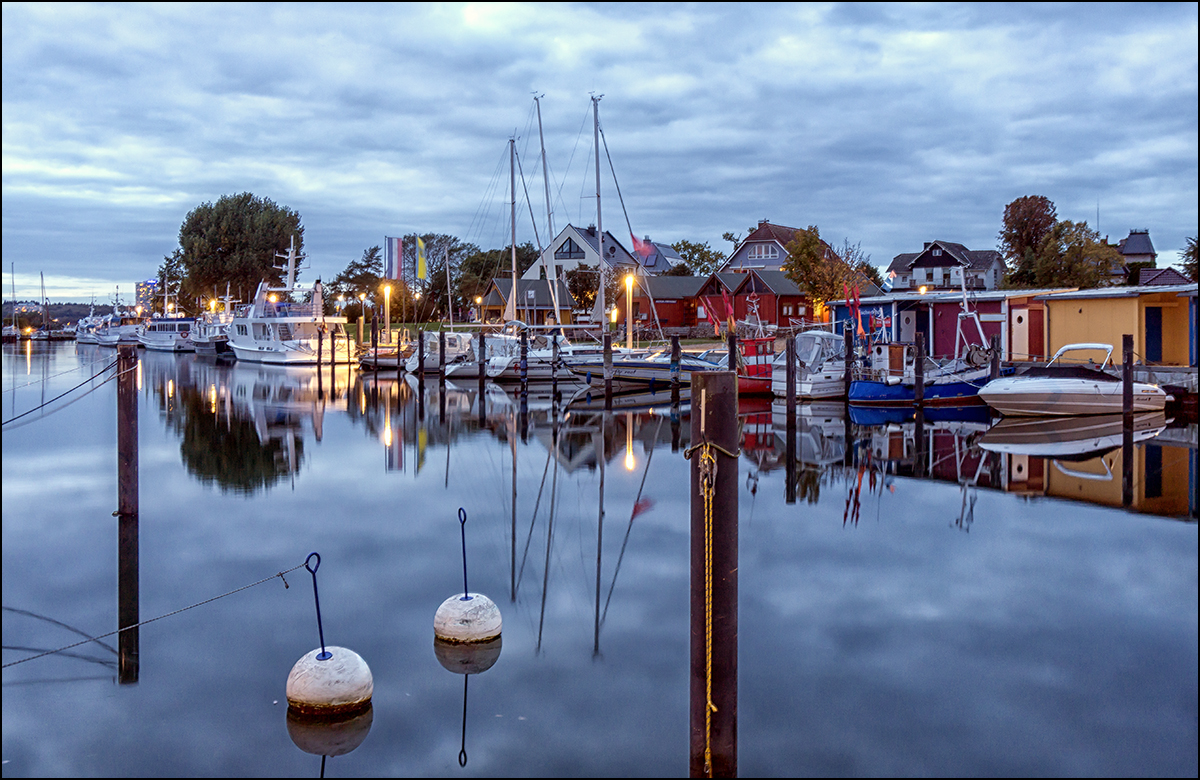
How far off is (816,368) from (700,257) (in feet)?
215

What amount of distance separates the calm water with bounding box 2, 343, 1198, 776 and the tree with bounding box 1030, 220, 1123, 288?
4453cm

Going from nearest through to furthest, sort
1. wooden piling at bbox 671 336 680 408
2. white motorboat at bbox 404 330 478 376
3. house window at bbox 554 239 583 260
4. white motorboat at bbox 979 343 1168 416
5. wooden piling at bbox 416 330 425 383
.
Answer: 1. white motorboat at bbox 979 343 1168 416
2. wooden piling at bbox 671 336 680 408
3. wooden piling at bbox 416 330 425 383
4. white motorboat at bbox 404 330 478 376
5. house window at bbox 554 239 583 260

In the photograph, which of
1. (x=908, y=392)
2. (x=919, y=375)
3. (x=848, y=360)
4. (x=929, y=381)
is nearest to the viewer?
(x=919, y=375)

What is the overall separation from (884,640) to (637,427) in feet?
60.5

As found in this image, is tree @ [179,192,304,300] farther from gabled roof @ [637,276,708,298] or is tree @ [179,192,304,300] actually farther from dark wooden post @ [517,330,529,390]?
dark wooden post @ [517,330,529,390]

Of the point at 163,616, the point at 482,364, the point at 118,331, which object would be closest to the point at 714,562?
the point at 163,616

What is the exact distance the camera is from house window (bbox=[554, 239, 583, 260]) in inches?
3627

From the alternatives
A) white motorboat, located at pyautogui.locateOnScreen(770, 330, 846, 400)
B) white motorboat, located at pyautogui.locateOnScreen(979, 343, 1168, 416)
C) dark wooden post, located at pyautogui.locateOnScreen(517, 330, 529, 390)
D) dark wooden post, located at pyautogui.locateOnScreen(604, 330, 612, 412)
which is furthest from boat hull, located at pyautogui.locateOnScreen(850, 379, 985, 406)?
dark wooden post, located at pyautogui.locateOnScreen(517, 330, 529, 390)

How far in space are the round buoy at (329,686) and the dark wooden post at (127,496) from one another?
9.98ft

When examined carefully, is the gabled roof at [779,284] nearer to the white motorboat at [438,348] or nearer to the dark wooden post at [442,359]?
the white motorboat at [438,348]

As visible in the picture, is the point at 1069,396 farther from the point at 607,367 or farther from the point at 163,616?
the point at 163,616

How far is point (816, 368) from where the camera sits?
3331 cm

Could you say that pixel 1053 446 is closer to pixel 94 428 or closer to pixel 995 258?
pixel 94 428

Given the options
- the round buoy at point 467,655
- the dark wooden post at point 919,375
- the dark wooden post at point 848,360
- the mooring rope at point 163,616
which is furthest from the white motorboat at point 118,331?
the round buoy at point 467,655
